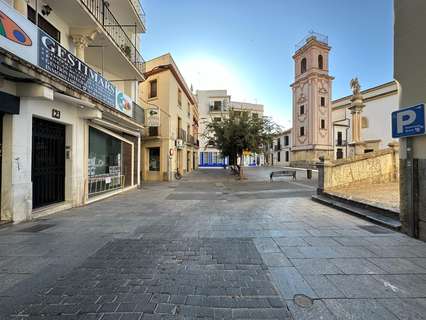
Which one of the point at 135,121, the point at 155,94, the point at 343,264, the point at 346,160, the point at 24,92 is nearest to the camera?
the point at 343,264

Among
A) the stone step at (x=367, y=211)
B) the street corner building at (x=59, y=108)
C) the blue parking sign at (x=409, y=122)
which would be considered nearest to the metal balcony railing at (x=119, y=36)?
the street corner building at (x=59, y=108)

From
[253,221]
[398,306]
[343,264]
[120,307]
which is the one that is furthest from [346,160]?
[120,307]

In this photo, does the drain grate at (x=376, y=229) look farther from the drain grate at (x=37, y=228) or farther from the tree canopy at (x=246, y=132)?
the tree canopy at (x=246, y=132)

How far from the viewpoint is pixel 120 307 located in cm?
238

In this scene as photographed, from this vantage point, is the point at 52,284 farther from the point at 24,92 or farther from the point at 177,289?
the point at 24,92

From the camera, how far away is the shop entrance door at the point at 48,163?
264 inches

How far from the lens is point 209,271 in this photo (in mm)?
3191

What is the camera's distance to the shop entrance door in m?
6.71

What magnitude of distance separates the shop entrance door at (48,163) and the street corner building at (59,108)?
0.03 meters

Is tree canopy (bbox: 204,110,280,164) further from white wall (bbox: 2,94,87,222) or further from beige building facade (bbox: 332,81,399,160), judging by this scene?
beige building facade (bbox: 332,81,399,160)

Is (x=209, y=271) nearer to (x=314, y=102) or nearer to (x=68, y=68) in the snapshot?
(x=68, y=68)

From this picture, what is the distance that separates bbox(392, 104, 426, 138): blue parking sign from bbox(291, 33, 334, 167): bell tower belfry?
2958 cm

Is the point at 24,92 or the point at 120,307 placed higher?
the point at 24,92

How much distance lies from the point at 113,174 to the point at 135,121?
10.5 ft
